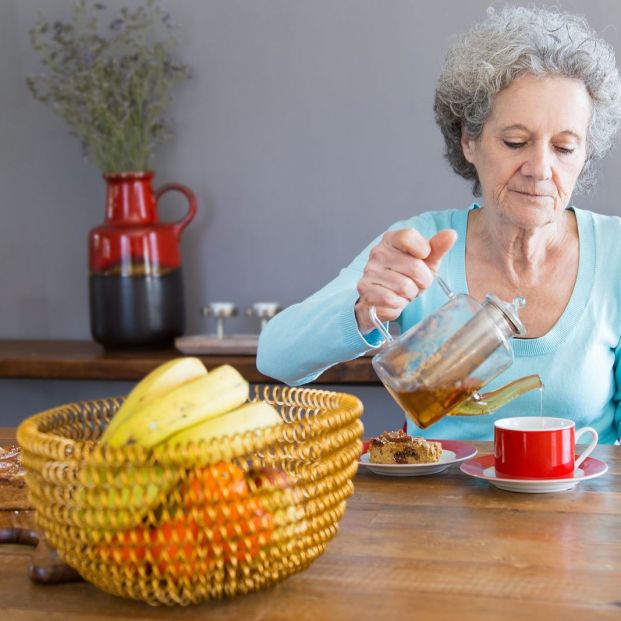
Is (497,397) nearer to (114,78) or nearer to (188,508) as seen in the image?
(188,508)

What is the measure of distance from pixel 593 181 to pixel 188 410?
1430mm

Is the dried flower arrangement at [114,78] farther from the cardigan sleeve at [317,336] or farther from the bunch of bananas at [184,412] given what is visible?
the bunch of bananas at [184,412]

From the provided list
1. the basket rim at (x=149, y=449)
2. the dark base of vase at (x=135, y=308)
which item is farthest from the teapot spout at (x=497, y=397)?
the dark base of vase at (x=135, y=308)

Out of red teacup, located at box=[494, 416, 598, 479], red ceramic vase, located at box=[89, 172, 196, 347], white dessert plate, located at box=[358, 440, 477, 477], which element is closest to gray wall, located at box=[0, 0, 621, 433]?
red ceramic vase, located at box=[89, 172, 196, 347]

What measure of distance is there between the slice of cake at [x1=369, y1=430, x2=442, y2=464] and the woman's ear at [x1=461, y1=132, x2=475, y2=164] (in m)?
0.75

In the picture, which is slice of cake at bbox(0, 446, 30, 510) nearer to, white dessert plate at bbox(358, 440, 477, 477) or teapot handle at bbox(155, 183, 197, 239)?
white dessert plate at bbox(358, 440, 477, 477)

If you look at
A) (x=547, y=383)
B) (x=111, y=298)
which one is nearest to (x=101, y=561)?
(x=547, y=383)

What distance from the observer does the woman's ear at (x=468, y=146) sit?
1922 mm

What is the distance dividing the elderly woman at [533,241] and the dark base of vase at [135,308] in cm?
120

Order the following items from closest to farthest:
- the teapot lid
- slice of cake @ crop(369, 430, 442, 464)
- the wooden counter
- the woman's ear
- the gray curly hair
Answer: the teapot lid → slice of cake @ crop(369, 430, 442, 464) → the gray curly hair → the woman's ear → the wooden counter

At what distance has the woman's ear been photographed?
6.31 ft

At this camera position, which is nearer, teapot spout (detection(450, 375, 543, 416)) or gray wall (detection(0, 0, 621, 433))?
teapot spout (detection(450, 375, 543, 416))

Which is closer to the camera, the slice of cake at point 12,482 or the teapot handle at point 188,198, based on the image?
the slice of cake at point 12,482

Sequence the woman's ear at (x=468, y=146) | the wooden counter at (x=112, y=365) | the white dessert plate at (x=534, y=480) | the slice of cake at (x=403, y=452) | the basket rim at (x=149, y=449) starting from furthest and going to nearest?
the wooden counter at (x=112, y=365)
the woman's ear at (x=468, y=146)
the slice of cake at (x=403, y=452)
the white dessert plate at (x=534, y=480)
the basket rim at (x=149, y=449)
